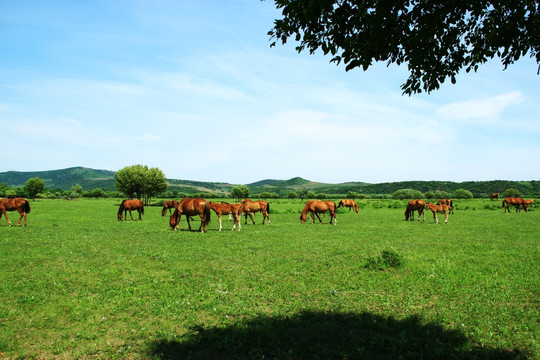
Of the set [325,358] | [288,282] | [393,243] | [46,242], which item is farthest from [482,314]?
[46,242]

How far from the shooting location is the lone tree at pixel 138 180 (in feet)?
259

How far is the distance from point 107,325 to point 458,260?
13.4m

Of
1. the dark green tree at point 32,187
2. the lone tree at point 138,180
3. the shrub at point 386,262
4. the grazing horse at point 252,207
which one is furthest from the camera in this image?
the dark green tree at point 32,187

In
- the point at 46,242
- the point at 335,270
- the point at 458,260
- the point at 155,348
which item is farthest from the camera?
the point at 46,242

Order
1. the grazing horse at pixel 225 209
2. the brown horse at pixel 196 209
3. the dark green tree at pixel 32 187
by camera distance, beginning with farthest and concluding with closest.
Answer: the dark green tree at pixel 32 187
the grazing horse at pixel 225 209
the brown horse at pixel 196 209

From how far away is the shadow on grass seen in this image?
595 cm

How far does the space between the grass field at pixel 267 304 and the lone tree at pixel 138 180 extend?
6720 cm

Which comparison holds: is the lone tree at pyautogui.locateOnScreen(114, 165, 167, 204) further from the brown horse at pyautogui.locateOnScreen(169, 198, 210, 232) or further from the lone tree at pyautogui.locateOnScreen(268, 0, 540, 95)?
the lone tree at pyautogui.locateOnScreen(268, 0, 540, 95)

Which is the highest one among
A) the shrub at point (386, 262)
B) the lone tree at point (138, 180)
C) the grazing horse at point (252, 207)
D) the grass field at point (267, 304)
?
the lone tree at point (138, 180)

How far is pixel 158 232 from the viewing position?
2323 cm

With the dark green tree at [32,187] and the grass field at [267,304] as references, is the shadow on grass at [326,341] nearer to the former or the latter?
the grass field at [267,304]

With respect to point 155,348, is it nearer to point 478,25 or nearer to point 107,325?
point 107,325

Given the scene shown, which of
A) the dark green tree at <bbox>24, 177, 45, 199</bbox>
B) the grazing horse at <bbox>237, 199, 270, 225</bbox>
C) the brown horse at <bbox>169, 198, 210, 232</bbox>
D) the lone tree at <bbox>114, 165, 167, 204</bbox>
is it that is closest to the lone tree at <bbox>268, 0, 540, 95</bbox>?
the brown horse at <bbox>169, 198, 210, 232</bbox>

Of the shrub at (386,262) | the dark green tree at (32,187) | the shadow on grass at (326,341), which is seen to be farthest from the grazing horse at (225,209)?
the dark green tree at (32,187)
